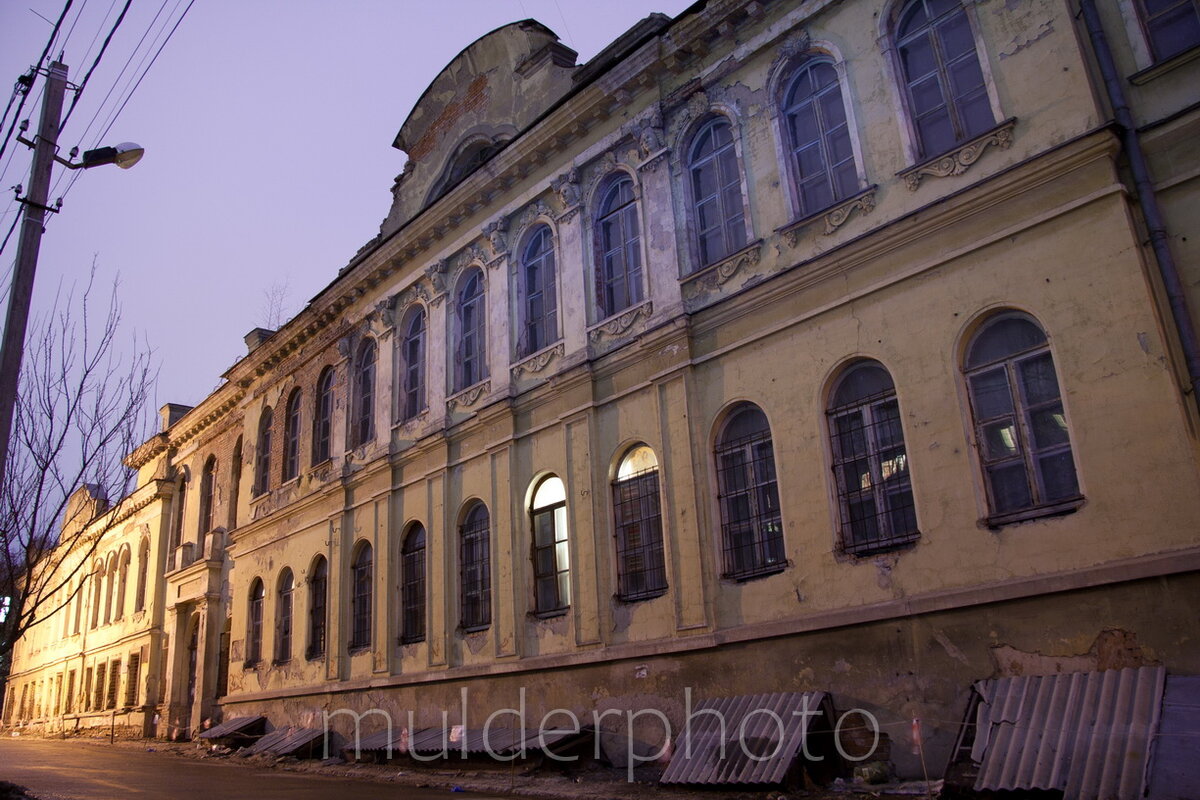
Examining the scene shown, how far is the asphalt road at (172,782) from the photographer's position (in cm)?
1061

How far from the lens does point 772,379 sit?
1058 centimetres

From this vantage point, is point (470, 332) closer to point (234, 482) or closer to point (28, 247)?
point (28, 247)

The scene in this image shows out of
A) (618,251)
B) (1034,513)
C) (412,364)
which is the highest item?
(412,364)

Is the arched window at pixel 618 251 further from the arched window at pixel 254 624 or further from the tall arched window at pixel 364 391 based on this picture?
the arched window at pixel 254 624

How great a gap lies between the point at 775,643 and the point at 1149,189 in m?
5.42

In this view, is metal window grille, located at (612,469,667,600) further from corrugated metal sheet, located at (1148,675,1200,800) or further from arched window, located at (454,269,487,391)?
corrugated metal sheet, located at (1148,675,1200,800)

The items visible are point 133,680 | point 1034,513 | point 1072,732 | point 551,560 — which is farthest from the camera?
point 133,680

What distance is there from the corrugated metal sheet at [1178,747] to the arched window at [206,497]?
22504 millimetres

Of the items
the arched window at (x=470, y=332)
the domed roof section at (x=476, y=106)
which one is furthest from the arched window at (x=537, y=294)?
the domed roof section at (x=476, y=106)

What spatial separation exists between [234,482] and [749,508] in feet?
54.0

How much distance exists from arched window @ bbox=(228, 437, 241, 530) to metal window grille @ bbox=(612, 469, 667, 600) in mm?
13886

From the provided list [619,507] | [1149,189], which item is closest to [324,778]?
[619,507]

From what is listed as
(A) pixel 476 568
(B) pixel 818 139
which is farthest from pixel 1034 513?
(A) pixel 476 568

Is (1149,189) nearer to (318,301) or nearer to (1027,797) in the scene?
(1027,797)
